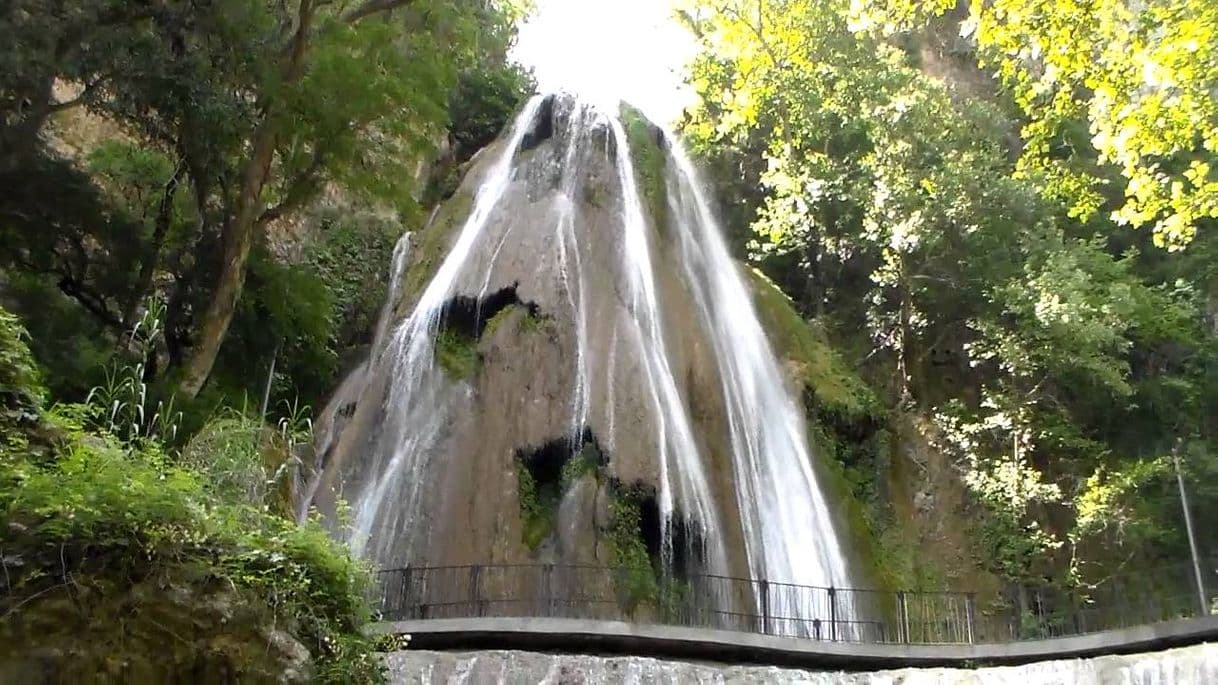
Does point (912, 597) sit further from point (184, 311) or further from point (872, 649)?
point (184, 311)

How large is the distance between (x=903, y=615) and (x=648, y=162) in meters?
8.90

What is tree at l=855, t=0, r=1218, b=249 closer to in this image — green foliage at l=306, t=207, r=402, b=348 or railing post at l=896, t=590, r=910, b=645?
railing post at l=896, t=590, r=910, b=645

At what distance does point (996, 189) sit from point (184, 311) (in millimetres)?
14331

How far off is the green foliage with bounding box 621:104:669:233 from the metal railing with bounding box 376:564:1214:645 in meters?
7.04

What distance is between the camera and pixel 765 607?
1108cm

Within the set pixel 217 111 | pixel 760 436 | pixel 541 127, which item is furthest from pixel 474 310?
pixel 541 127

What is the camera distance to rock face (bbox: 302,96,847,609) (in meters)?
11.4

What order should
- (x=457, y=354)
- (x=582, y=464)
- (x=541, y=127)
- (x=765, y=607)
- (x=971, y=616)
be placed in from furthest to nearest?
1. (x=541, y=127)
2. (x=457, y=354)
3. (x=971, y=616)
4. (x=582, y=464)
5. (x=765, y=607)

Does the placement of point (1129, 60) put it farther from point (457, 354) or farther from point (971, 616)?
→ point (457, 354)

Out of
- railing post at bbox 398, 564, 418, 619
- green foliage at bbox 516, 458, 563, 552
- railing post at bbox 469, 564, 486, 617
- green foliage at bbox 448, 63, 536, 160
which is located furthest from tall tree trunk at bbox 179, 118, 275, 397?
green foliage at bbox 448, 63, 536, 160

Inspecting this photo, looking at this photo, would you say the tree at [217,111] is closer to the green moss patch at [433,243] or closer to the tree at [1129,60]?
the green moss patch at [433,243]

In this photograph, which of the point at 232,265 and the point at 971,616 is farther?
the point at 971,616

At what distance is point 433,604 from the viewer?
10.2 m

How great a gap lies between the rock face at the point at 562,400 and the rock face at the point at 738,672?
236cm
